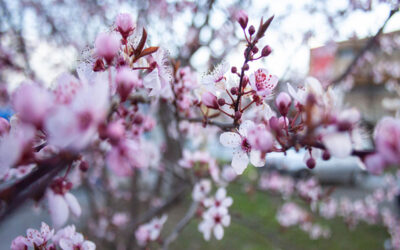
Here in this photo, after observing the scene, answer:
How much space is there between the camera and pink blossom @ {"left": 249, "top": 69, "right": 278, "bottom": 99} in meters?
0.86

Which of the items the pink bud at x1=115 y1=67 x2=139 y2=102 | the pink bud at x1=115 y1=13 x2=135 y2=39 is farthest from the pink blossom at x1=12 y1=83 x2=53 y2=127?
the pink bud at x1=115 y1=13 x2=135 y2=39

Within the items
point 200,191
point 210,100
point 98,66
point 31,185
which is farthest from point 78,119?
point 200,191

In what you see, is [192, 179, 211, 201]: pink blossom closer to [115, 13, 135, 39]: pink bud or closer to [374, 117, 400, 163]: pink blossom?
[115, 13, 135, 39]: pink bud

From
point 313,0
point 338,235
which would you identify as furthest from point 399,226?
point 313,0

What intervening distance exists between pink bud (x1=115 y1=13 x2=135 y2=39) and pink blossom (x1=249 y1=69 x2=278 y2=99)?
1.42ft

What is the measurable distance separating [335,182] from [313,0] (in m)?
5.72

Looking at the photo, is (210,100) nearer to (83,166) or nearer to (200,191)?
(83,166)

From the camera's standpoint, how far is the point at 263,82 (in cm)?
88

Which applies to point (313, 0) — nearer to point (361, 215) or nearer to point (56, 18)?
point (361, 215)

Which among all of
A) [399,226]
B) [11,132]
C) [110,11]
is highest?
[110,11]

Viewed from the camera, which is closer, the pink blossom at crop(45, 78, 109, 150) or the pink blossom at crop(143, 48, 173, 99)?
the pink blossom at crop(45, 78, 109, 150)

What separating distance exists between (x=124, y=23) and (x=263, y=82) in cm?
50

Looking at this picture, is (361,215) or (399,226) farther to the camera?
(361,215)

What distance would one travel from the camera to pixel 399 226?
3867 mm
